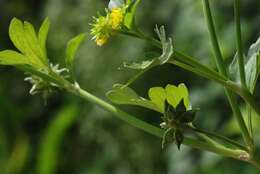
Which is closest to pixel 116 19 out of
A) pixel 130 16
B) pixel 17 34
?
pixel 130 16

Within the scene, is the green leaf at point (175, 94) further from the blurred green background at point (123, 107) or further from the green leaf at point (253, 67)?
the blurred green background at point (123, 107)

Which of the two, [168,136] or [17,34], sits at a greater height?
[17,34]

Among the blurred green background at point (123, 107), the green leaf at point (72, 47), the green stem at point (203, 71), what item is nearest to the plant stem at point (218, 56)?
the green stem at point (203, 71)

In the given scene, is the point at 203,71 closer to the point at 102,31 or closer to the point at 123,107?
the point at 102,31

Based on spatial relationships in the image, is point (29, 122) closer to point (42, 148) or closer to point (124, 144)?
point (42, 148)

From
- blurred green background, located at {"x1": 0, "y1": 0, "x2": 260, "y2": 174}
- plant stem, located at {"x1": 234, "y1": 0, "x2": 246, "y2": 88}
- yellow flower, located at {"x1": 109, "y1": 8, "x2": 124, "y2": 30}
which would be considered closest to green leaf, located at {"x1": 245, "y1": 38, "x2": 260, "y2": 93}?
plant stem, located at {"x1": 234, "y1": 0, "x2": 246, "y2": 88}

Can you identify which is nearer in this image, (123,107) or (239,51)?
(239,51)
